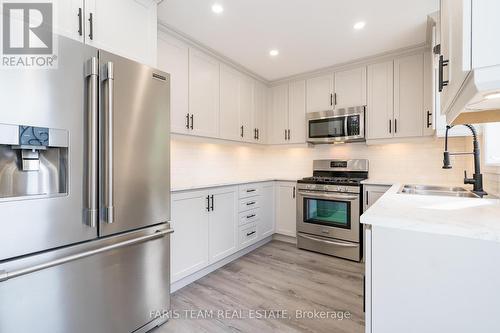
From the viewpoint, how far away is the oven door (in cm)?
290

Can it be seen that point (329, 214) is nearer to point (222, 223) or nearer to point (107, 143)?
point (222, 223)

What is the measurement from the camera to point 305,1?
6.60ft

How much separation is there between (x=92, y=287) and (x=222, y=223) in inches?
58.2

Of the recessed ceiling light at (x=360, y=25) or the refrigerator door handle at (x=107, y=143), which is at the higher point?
the recessed ceiling light at (x=360, y=25)

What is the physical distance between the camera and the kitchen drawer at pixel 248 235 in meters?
3.01

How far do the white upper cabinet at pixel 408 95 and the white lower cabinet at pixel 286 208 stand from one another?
62.2 inches

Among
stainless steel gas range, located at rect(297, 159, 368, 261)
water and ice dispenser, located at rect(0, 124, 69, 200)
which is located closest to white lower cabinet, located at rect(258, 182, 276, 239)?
stainless steel gas range, located at rect(297, 159, 368, 261)

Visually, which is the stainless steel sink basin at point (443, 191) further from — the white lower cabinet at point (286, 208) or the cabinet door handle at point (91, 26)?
the cabinet door handle at point (91, 26)

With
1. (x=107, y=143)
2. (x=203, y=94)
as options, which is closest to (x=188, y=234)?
(x=107, y=143)

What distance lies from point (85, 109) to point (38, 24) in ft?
1.45

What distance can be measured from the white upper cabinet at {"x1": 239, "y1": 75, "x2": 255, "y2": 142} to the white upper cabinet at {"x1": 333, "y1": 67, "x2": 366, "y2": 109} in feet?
4.05

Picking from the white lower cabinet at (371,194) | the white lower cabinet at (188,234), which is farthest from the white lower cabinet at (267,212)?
the white lower cabinet at (371,194)

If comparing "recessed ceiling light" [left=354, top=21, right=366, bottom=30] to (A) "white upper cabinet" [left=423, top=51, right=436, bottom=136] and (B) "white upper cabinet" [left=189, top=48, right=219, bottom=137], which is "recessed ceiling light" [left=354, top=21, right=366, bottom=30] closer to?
(A) "white upper cabinet" [left=423, top=51, right=436, bottom=136]

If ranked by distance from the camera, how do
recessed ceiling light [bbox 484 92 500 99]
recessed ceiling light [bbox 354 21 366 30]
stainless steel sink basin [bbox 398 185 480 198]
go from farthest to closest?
recessed ceiling light [bbox 354 21 366 30] < stainless steel sink basin [bbox 398 185 480 198] < recessed ceiling light [bbox 484 92 500 99]
